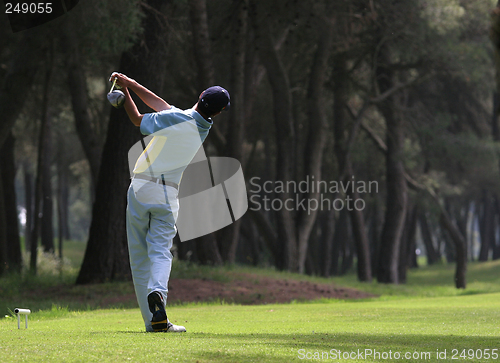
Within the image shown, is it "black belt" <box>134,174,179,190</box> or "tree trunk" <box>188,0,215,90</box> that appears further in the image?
"tree trunk" <box>188,0,215,90</box>

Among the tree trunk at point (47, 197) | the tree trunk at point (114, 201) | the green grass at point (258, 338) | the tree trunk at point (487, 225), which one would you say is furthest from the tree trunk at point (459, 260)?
the tree trunk at point (487, 225)

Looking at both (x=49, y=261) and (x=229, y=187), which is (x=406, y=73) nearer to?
(x=229, y=187)

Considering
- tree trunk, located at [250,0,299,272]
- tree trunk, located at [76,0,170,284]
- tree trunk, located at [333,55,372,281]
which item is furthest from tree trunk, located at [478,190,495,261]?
tree trunk, located at [76,0,170,284]

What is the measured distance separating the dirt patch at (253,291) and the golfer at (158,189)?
7.26 meters

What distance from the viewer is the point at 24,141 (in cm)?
2909

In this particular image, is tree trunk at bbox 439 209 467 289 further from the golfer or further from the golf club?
the golf club

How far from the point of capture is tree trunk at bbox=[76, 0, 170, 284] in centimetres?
1446

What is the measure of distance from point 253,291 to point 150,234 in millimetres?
9179

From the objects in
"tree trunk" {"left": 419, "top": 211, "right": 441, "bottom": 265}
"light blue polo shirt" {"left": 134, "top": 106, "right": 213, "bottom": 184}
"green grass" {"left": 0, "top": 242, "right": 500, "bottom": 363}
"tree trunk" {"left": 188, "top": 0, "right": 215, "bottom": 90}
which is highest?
"tree trunk" {"left": 188, "top": 0, "right": 215, "bottom": 90}

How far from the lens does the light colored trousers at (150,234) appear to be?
5.77m

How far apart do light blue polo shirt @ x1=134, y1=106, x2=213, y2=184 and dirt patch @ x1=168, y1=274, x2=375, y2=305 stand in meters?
7.53

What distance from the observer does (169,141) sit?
591 centimetres

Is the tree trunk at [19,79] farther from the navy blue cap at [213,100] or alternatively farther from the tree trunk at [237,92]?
the navy blue cap at [213,100]

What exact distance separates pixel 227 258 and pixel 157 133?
45.2 ft
